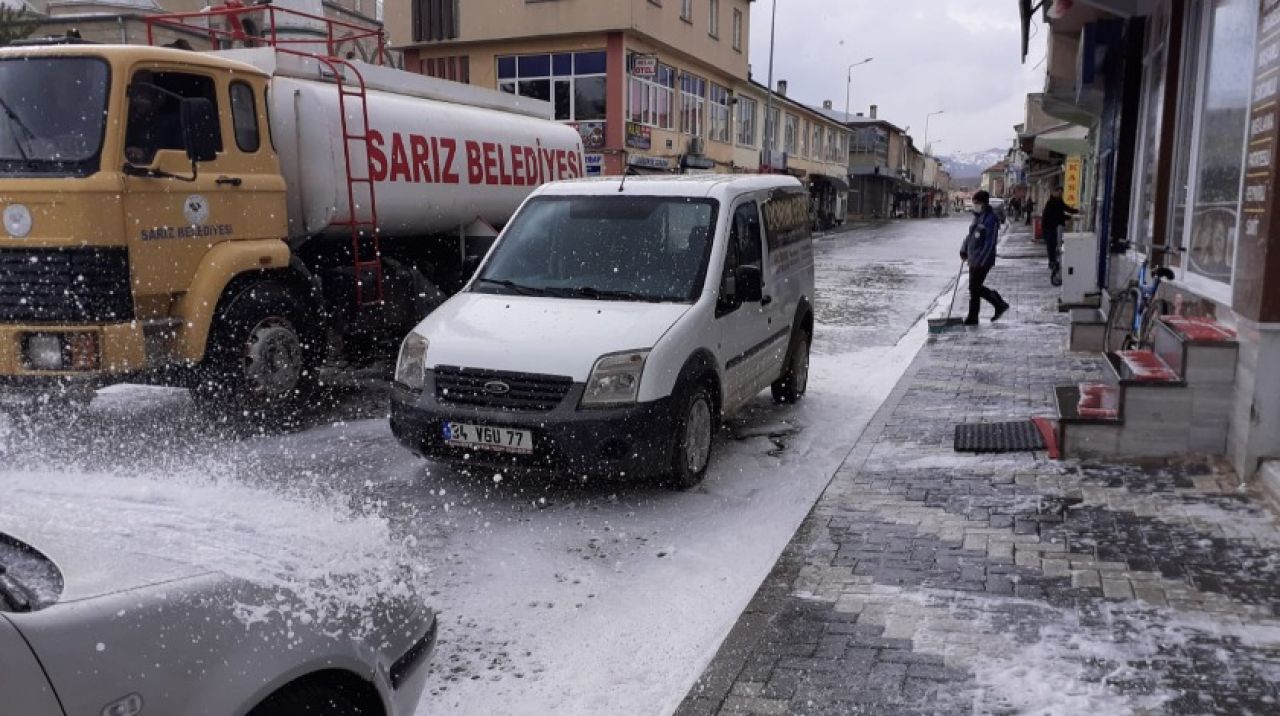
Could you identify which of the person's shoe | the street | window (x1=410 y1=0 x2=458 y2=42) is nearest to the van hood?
the street

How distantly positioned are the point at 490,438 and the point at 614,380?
0.82 m

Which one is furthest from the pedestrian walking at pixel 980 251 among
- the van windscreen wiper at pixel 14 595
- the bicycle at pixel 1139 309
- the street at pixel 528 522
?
the van windscreen wiper at pixel 14 595

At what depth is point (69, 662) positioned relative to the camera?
190cm

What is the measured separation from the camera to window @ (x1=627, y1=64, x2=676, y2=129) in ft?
107

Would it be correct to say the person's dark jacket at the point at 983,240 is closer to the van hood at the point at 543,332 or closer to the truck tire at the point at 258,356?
the van hood at the point at 543,332

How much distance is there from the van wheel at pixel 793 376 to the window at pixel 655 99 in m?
24.6

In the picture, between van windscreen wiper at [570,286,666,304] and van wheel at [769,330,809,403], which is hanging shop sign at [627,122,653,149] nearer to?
van wheel at [769,330,809,403]

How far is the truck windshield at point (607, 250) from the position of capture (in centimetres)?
653

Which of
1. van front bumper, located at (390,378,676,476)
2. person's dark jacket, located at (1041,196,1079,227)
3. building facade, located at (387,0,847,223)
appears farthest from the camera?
building facade, located at (387,0,847,223)

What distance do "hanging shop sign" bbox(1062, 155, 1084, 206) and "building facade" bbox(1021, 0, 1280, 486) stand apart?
13.5m

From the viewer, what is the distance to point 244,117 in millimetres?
8039

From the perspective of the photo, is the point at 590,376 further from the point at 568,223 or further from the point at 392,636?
the point at 392,636

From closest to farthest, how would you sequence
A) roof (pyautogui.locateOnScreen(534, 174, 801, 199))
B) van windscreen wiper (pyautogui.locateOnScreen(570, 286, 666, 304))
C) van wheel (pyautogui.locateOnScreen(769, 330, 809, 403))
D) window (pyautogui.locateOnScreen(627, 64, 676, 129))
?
van windscreen wiper (pyautogui.locateOnScreen(570, 286, 666, 304)) → roof (pyautogui.locateOnScreen(534, 174, 801, 199)) → van wheel (pyautogui.locateOnScreen(769, 330, 809, 403)) → window (pyautogui.locateOnScreen(627, 64, 676, 129))

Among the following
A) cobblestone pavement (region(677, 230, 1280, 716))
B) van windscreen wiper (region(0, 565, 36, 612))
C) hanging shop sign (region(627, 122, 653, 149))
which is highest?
hanging shop sign (region(627, 122, 653, 149))
